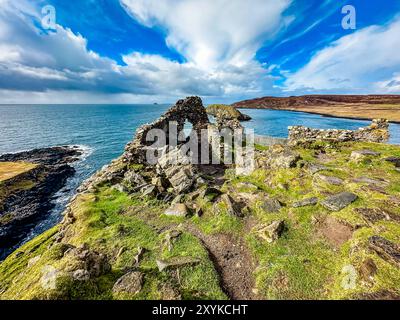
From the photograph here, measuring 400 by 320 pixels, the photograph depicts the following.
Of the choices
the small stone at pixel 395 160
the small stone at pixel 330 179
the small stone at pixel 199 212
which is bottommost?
the small stone at pixel 199 212

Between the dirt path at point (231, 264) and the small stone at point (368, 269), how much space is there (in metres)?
3.73

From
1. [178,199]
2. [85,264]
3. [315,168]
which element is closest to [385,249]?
[315,168]

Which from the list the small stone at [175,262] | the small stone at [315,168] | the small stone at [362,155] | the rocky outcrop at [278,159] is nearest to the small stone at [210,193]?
the rocky outcrop at [278,159]

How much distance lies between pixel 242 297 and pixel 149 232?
6.51m


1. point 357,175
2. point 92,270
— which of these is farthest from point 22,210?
point 357,175

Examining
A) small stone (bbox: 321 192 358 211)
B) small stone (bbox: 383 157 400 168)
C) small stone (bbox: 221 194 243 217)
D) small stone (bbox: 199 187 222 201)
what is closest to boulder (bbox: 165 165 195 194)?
small stone (bbox: 199 187 222 201)

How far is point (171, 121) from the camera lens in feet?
86.2

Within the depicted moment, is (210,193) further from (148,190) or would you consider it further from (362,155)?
(362,155)

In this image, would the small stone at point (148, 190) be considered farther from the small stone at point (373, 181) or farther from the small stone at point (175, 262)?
the small stone at point (373, 181)

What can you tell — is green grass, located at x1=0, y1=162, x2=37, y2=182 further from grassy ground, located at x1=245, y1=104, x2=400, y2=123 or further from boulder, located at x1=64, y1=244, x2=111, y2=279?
grassy ground, located at x1=245, y1=104, x2=400, y2=123

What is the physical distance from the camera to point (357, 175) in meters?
13.4

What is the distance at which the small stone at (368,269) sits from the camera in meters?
6.46

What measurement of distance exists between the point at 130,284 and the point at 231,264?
177 inches

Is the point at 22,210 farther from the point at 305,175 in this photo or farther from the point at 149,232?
the point at 305,175
